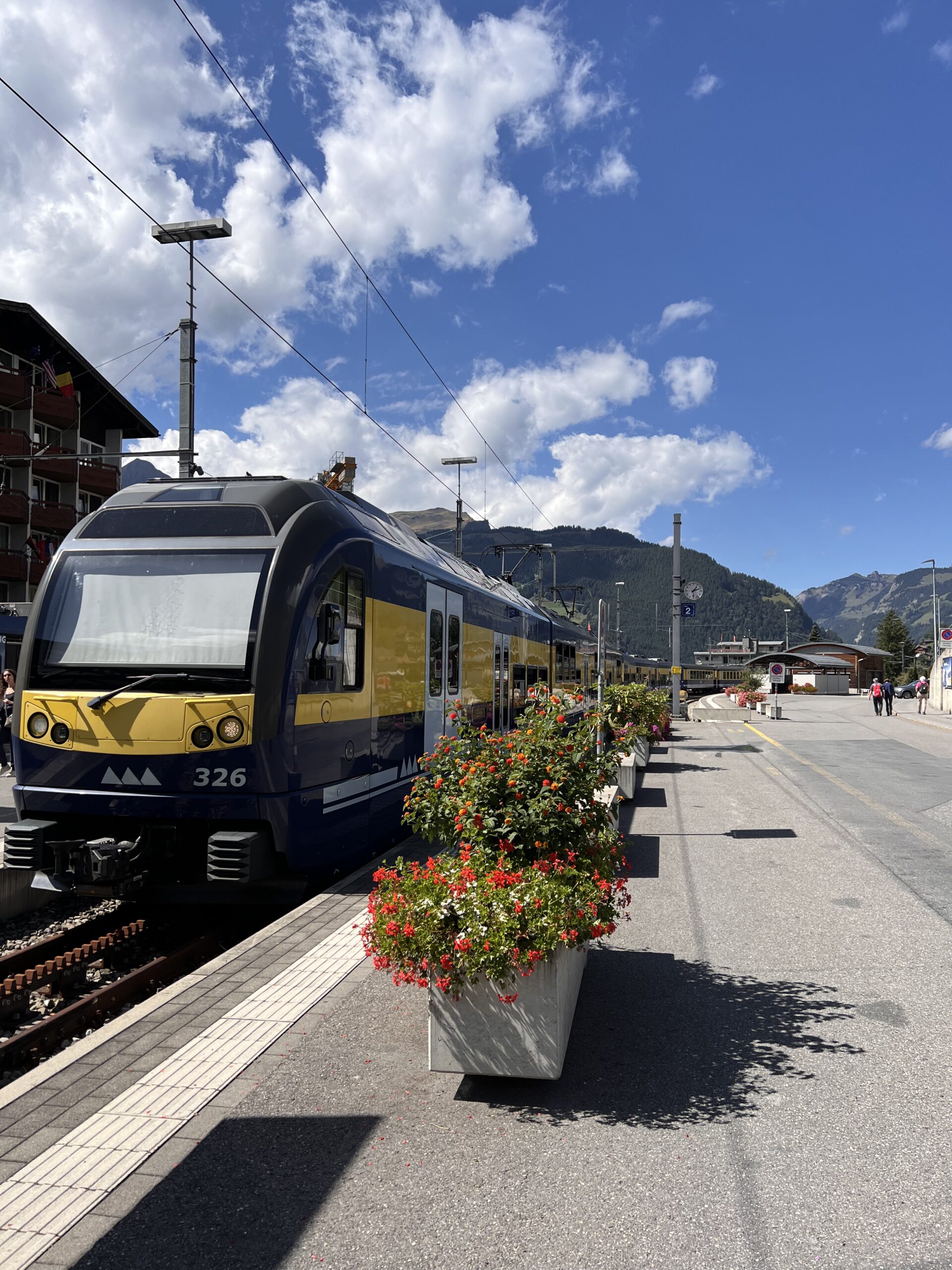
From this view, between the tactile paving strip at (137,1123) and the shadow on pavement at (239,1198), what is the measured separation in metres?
0.20

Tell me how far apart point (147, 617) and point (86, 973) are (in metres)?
2.49

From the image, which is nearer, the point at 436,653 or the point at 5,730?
the point at 436,653

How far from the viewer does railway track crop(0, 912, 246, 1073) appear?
5.38 metres

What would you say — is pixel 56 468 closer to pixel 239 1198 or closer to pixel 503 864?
pixel 503 864

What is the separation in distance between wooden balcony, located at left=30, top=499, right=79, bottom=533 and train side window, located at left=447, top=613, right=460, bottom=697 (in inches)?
1259

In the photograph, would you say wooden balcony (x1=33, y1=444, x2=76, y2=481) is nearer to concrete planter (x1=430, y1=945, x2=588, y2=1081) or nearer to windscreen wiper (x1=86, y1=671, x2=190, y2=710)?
windscreen wiper (x1=86, y1=671, x2=190, y2=710)

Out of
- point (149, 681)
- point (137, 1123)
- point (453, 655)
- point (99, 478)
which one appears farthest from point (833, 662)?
point (137, 1123)

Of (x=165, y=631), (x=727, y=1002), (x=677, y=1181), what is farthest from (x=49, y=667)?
(x=677, y=1181)

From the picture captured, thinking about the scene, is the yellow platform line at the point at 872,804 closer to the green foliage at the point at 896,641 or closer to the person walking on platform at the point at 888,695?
the person walking on platform at the point at 888,695

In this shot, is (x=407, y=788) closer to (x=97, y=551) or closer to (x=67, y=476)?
(x=97, y=551)

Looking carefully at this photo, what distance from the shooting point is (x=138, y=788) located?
657 cm

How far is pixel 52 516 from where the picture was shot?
1549 inches

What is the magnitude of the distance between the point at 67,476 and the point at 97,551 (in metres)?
37.3

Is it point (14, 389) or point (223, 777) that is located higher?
point (14, 389)
